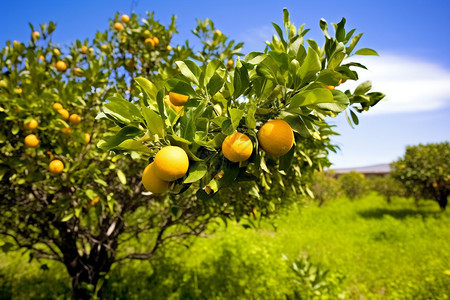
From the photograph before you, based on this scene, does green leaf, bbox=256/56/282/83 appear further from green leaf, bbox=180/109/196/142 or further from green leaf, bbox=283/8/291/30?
green leaf, bbox=283/8/291/30

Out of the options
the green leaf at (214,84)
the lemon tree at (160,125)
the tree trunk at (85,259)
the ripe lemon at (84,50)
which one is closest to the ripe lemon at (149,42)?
the lemon tree at (160,125)

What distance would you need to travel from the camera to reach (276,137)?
83cm

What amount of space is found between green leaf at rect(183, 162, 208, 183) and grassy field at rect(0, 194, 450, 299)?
2.89 meters

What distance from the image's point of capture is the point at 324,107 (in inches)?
32.9

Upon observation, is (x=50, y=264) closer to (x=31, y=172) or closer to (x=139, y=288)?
(x=139, y=288)

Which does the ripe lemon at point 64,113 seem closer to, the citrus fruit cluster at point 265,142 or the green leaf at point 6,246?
the green leaf at point 6,246

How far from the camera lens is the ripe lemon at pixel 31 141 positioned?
2139 mm

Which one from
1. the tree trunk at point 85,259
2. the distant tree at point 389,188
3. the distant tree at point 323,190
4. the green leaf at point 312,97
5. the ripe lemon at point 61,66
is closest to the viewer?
the green leaf at point 312,97

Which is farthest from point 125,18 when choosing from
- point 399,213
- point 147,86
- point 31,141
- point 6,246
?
point 399,213

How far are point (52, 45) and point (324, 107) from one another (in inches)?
160

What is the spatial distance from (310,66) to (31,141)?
7.34 ft

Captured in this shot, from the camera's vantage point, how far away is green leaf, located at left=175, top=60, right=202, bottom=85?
3.01 ft

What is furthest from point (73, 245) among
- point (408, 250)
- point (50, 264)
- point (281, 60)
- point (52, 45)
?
point (408, 250)

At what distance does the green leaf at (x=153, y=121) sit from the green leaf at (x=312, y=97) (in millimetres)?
411
